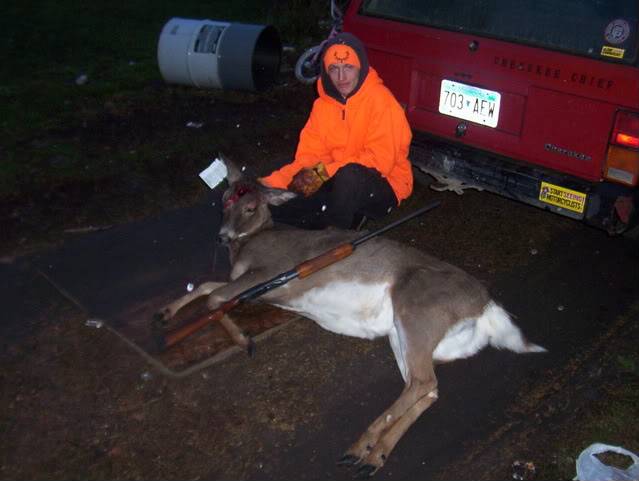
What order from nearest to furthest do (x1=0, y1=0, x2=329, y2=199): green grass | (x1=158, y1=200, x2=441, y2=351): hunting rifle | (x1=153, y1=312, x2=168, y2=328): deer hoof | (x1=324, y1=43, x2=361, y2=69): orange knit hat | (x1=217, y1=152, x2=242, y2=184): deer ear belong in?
1. (x1=158, y1=200, x2=441, y2=351): hunting rifle
2. (x1=153, y1=312, x2=168, y2=328): deer hoof
3. (x1=217, y1=152, x2=242, y2=184): deer ear
4. (x1=324, y1=43, x2=361, y2=69): orange knit hat
5. (x1=0, y1=0, x2=329, y2=199): green grass

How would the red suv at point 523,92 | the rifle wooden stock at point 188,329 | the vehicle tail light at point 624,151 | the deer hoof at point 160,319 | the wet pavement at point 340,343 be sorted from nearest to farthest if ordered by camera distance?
1. the wet pavement at point 340,343
2. the rifle wooden stock at point 188,329
3. the deer hoof at point 160,319
4. the vehicle tail light at point 624,151
5. the red suv at point 523,92

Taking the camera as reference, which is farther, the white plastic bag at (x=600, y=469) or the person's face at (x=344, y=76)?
the person's face at (x=344, y=76)

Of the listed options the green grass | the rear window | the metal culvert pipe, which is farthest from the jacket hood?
the metal culvert pipe

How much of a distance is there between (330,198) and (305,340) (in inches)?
48.6

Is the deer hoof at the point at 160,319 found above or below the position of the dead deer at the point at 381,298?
below

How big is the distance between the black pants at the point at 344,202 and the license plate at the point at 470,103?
2.98 feet

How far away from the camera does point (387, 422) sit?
3.98m

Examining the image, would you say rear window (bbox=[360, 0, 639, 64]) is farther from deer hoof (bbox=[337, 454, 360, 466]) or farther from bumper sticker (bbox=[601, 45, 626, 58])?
deer hoof (bbox=[337, 454, 360, 466])

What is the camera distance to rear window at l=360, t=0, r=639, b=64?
493 cm

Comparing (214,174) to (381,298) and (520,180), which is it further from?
(520,180)

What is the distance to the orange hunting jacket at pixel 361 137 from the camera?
5371mm

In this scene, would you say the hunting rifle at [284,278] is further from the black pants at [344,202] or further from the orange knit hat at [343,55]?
the orange knit hat at [343,55]

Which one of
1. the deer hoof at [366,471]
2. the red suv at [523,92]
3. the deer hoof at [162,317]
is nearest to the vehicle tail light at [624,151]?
the red suv at [523,92]

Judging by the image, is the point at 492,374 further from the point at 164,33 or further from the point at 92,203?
the point at 164,33
